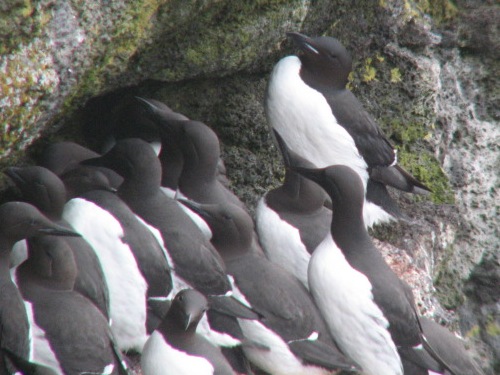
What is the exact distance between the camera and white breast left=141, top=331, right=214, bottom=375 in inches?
190

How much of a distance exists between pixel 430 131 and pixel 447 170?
42 centimetres

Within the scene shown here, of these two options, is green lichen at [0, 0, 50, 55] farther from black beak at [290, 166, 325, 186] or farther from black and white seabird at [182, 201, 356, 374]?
black beak at [290, 166, 325, 186]

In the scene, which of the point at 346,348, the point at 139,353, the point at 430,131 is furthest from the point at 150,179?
the point at 430,131

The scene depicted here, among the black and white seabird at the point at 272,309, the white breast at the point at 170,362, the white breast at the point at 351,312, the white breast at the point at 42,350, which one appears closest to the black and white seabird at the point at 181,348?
the white breast at the point at 170,362

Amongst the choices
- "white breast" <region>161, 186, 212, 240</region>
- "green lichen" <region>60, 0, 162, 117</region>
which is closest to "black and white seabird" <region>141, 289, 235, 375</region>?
"white breast" <region>161, 186, 212, 240</region>

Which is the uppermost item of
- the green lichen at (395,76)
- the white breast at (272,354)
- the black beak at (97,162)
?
the green lichen at (395,76)

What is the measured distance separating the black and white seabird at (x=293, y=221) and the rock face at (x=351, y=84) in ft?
2.68

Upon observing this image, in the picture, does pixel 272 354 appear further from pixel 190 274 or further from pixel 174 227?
pixel 174 227

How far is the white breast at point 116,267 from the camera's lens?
525 centimetres

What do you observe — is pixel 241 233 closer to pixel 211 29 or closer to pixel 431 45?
pixel 211 29

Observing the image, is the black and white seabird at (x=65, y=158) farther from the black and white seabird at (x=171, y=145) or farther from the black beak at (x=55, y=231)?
the black beak at (x=55, y=231)

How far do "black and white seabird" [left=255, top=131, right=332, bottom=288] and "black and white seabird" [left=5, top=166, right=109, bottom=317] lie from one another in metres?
1.31

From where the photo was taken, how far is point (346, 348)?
5.68 meters

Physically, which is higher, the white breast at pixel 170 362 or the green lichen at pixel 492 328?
the white breast at pixel 170 362
